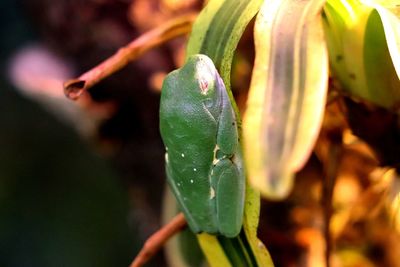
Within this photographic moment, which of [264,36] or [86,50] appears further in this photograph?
[86,50]

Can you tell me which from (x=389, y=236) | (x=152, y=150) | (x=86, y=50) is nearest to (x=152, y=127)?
(x=152, y=150)

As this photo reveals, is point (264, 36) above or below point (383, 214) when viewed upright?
above

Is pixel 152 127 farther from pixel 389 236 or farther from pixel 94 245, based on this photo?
pixel 94 245

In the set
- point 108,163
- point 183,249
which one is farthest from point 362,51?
point 108,163

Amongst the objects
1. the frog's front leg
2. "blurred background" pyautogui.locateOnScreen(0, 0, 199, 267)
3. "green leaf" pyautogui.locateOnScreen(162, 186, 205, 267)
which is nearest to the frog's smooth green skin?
the frog's front leg

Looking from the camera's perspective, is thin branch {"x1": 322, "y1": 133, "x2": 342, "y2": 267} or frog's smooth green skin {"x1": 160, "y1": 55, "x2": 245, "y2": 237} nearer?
frog's smooth green skin {"x1": 160, "y1": 55, "x2": 245, "y2": 237}

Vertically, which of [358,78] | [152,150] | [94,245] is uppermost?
[358,78]

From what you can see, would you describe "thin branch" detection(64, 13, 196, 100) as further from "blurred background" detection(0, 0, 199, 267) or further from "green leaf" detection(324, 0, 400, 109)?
"blurred background" detection(0, 0, 199, 267)
